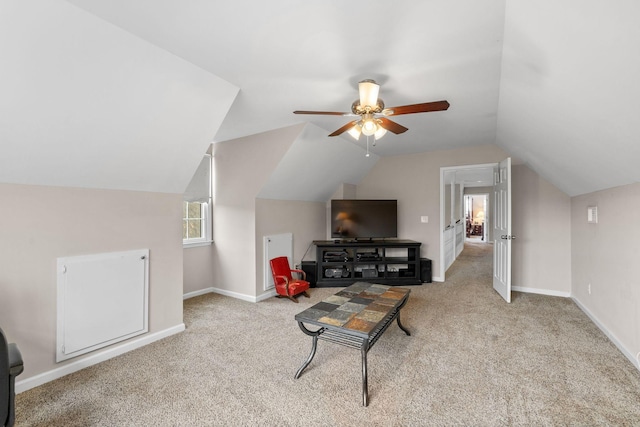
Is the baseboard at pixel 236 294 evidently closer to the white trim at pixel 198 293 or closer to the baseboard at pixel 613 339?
the white trim at pixel 198 293

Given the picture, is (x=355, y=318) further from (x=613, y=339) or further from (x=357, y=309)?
(x=613, y=339)

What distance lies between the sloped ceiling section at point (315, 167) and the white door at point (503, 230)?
2079mm

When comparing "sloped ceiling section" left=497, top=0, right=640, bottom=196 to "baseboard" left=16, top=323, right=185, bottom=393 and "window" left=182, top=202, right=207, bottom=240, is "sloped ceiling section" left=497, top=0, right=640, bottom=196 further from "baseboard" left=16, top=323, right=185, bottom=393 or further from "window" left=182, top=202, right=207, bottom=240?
"window" left=182, top=202, right=207, bottom=240

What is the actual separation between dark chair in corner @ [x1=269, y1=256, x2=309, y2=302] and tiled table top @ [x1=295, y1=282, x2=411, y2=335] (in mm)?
1292

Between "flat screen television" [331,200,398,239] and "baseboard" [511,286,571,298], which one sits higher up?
"flat screen television" [331,200,398,239]

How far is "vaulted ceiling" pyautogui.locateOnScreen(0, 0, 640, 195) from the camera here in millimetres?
1469

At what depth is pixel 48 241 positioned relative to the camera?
216 centimetres

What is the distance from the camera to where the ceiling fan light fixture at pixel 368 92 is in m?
2.12

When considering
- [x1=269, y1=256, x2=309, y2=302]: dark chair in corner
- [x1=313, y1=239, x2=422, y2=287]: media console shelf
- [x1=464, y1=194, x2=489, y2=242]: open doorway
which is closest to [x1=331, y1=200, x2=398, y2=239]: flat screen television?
[x1=313, y1=239, x2=422, y2=287]: media console shelf

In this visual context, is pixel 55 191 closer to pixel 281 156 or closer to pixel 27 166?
pixel 27 166

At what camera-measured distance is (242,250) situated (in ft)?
13.6

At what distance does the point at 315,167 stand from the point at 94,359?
10.9ft

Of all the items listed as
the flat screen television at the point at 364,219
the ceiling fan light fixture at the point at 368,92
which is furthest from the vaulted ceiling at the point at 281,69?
the flat screen television at the point at 364,219

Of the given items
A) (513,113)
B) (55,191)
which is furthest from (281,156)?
(513,113)
